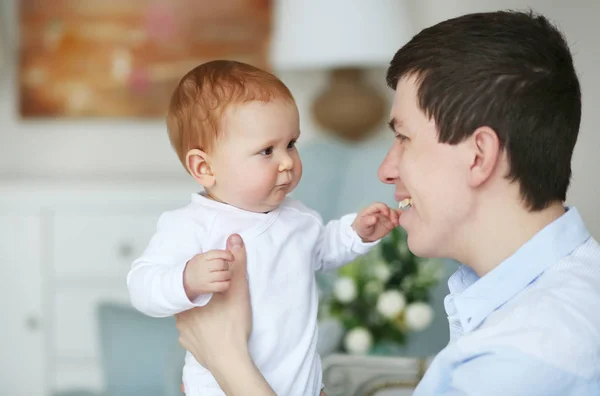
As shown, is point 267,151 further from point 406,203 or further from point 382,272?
point 382,272

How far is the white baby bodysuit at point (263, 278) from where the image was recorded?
4.58 ft

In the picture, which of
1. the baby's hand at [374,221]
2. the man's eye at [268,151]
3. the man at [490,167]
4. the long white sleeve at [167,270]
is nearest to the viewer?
the man at [490,167]

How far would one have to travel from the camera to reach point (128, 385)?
10.3 feet

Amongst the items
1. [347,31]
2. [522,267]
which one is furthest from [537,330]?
[347,31]

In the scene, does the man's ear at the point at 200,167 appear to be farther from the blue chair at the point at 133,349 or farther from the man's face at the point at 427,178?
the blue chair at the point at 133,349

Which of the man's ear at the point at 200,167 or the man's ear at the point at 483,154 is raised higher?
the man's ear at the point at 483,154

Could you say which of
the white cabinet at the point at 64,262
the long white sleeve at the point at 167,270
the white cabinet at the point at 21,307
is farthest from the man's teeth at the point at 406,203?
the white cabinet at the point at 21,307

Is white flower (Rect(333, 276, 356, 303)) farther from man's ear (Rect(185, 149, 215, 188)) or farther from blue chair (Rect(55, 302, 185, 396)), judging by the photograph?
man's ear (Rect(185, 149, 215, 188))

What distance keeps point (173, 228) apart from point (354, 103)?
72.9 inches

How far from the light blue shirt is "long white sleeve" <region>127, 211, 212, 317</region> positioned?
440mm

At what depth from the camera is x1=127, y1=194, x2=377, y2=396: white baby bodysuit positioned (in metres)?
1.39

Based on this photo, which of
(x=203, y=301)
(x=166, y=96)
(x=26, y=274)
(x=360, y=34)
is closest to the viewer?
(x=203, y=301)

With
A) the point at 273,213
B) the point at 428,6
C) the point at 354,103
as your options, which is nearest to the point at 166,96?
the point at 354,103

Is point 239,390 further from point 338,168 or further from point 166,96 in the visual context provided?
point 166,96
